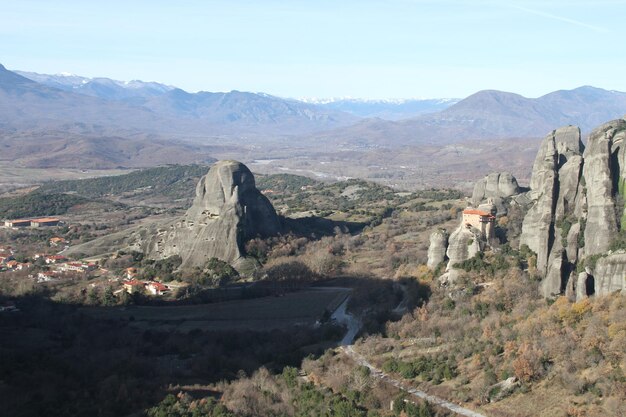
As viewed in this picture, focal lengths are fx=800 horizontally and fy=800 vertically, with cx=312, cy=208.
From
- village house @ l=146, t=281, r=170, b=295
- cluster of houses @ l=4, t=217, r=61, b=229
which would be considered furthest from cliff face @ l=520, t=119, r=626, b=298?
cluster of houses @ l=4, t=217, r=61, b=229

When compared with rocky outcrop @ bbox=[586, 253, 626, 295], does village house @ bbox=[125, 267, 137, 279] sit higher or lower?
lower

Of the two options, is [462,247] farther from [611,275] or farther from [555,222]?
[611,275]

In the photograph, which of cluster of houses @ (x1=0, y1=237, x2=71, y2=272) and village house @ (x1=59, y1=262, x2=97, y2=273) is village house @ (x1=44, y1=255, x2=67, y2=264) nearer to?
cluster of houses @ (x1=0, y1=237, x2=71, y2=272)

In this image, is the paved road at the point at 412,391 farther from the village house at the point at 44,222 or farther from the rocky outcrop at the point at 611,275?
the village house at the point at 44,222

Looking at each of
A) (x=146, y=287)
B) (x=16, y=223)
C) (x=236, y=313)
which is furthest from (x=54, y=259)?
(x=16, y=223)

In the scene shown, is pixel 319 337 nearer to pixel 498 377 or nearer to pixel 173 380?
pixel 173 380

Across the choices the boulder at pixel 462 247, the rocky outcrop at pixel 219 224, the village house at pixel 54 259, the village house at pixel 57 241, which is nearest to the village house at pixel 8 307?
the rocky outcrop at pixel 219 224
